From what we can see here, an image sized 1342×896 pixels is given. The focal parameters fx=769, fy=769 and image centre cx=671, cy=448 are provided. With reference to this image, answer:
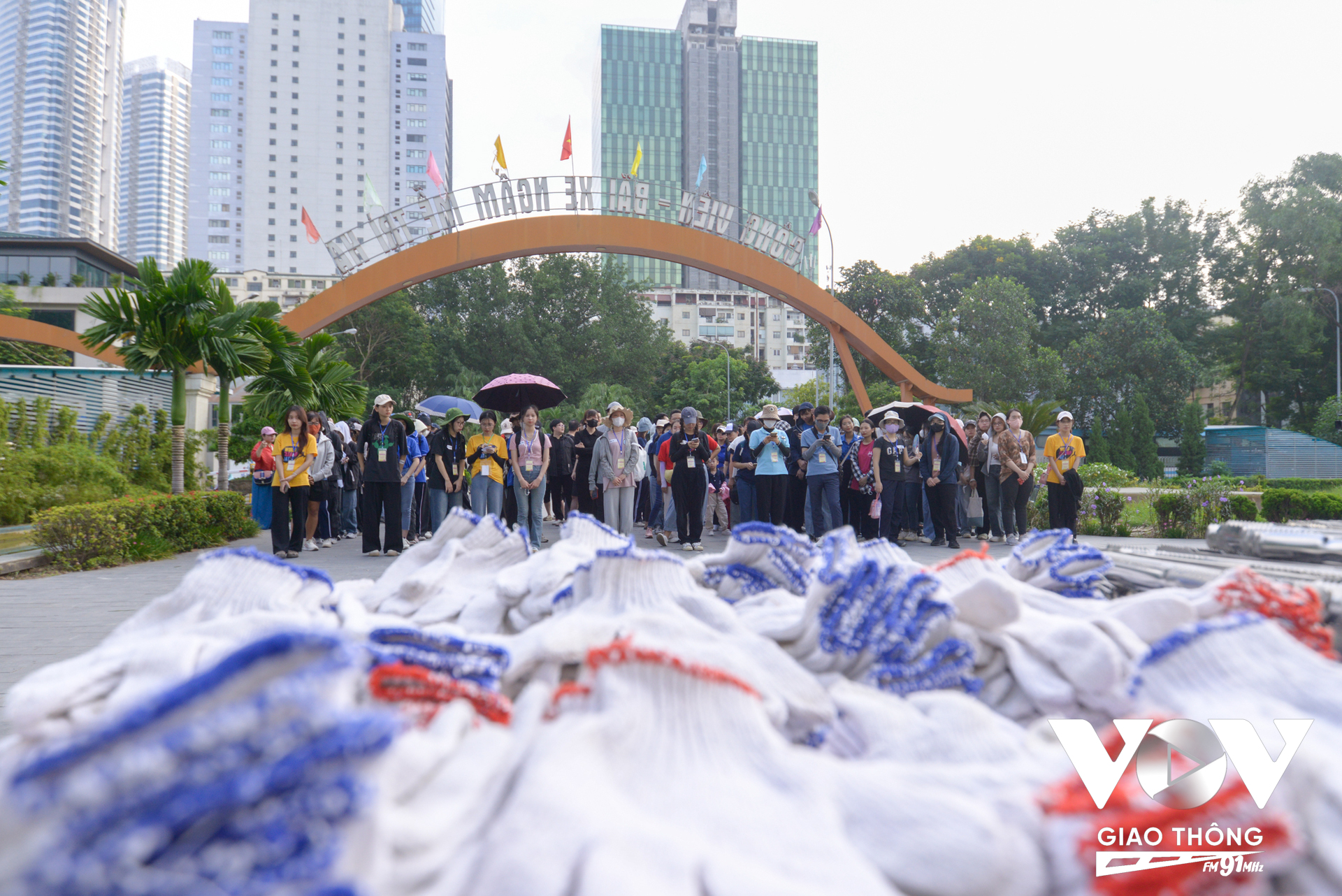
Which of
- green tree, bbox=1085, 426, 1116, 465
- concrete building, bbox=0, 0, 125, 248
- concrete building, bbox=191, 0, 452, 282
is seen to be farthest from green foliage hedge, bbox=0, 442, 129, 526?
concrete building, bbox=191, 0, 452, 282

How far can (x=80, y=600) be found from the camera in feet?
18.6

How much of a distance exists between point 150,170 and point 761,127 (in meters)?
98.2

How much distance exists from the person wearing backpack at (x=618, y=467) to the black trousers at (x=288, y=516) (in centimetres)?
318

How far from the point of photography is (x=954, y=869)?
39.1 inches

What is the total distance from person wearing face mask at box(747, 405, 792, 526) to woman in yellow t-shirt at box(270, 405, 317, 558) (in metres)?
4.92

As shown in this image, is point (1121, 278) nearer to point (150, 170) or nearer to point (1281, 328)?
point (1281, 328)

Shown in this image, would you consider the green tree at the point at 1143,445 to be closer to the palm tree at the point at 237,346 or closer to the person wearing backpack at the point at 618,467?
the person wearing backpack at the point at 618,467

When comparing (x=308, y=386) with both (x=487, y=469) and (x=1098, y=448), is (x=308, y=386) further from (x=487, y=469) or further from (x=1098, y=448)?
(x=1098, y=448)

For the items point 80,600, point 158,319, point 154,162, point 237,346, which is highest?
point 154,162

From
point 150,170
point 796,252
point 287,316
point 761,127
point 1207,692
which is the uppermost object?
point 761,127

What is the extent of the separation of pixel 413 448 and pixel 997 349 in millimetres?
30038

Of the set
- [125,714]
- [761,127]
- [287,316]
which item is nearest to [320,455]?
[287,316]

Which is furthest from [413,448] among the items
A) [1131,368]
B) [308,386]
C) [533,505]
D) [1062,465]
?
[1131,368]

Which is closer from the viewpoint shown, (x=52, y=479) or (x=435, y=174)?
(x=52, y=479)
